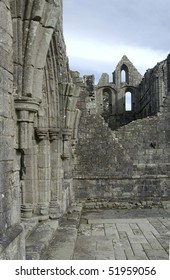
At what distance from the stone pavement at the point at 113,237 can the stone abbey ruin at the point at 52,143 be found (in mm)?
594

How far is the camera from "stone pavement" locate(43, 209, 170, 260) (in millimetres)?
5973

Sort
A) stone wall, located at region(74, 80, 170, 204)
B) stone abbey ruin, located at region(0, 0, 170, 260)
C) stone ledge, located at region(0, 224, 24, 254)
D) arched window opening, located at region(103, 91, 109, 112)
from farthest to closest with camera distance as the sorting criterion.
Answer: arched window opening, located at region(103, 91, 109, 112) → stone wall, located at region(74, 80, 170, 204) → stone abbey ruin, located at region(0, 0, 170, 260) → stone ledge, located at region(0, 224, 24, 254)

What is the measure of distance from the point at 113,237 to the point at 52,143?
2.59m

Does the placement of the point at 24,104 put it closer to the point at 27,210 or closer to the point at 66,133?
the point at 27,210

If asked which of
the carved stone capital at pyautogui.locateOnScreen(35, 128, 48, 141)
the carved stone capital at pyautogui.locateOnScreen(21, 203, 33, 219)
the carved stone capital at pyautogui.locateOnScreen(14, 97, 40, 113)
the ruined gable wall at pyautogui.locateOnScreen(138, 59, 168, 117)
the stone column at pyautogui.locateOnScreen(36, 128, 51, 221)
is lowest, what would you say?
the carved stone capital at pyautogui.locateOnScreen(21, 203, 33, 219)

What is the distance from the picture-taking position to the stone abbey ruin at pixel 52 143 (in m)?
4.04

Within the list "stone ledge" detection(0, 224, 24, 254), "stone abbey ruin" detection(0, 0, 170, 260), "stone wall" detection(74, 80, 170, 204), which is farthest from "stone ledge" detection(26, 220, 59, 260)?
"stone wall" detection(74, 80, 170, 204)

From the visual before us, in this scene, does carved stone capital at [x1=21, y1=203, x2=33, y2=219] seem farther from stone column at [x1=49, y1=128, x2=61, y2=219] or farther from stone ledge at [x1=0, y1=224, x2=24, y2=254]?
stone ledge at [x1=0, y1=224, x2=24, y2=254]

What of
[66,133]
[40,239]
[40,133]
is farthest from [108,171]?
[40,239]

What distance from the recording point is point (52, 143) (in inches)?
332

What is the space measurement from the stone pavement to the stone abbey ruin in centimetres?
59
